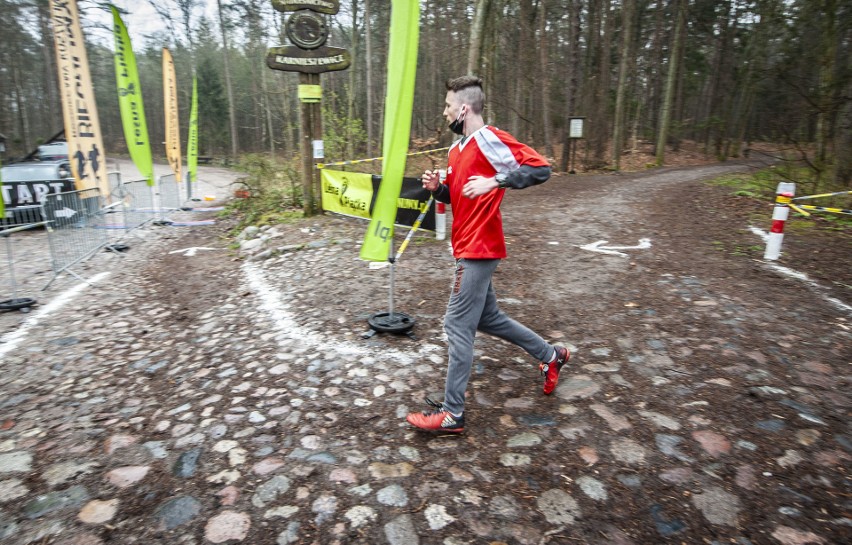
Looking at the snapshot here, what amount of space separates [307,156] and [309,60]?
6.64 feet

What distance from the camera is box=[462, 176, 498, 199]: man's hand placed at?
2994mm

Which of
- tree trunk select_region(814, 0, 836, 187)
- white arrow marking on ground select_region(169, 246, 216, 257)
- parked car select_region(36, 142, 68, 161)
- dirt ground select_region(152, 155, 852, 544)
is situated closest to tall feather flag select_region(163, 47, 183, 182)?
parked car select_region(36, 142, 68, 161)

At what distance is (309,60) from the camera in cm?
1026

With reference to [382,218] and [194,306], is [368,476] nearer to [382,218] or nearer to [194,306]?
[382,218]

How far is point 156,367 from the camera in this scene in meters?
4.85

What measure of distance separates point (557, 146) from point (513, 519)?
29.7 metres

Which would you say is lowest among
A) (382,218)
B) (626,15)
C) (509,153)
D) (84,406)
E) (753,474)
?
(84,406)

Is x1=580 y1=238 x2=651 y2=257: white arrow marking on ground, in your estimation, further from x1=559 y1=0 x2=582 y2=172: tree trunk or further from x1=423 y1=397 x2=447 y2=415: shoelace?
x1=559 y1=0 x2=582 y2=172: tree trunk

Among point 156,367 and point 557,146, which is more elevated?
point 557,146

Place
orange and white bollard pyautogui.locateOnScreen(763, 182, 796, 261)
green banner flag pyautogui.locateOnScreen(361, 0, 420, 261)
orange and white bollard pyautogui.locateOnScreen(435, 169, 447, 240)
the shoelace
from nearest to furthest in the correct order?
the shoelace, green banner flag pyautogui.locateOnScreen(361, 0, 420, 261), orange and white bollard pyautogui.locateOnScreen(763, 182, 796, 261), orange and white bollard pyautogui.locateOnScreen(435, 169, 447, 240)

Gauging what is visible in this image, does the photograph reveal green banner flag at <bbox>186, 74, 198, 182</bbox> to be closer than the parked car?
No

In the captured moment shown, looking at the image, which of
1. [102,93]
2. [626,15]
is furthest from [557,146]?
[102,93]

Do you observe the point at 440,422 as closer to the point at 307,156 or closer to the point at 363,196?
the point at 363,196

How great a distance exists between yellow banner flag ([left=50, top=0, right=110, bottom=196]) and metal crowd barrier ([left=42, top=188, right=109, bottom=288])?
32 centimetres
